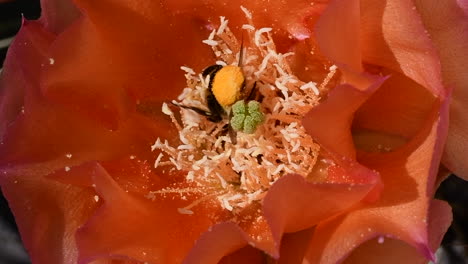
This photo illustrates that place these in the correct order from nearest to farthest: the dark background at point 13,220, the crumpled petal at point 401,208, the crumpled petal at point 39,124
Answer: the crumpled petal at point 401,208
the crumpled petal at point 39,124
the dark background at point 13,220

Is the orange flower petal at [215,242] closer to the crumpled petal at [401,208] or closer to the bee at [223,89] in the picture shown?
the crumpled petal at [401,208]

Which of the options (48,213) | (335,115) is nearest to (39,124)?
(48,213)

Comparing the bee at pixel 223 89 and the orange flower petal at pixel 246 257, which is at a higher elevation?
the bee at pixel 223 89

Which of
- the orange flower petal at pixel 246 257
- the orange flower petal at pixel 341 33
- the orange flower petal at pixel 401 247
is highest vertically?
the orange flower petal at pixel 341 33

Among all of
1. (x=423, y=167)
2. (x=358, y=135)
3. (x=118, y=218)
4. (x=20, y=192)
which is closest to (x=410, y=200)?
(x=423, y=167)

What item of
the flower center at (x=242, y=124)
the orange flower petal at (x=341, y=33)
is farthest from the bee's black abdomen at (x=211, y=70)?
the orange flower petal at (x=341, y=33)

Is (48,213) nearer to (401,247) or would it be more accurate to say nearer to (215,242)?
(215,242)
